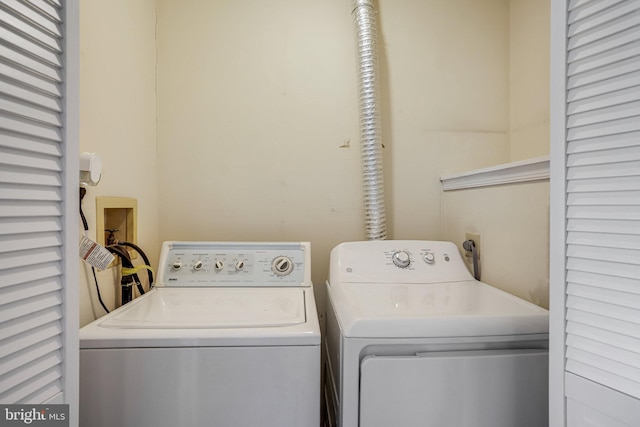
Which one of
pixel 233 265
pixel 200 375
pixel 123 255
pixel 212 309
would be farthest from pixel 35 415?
pixel 233 265

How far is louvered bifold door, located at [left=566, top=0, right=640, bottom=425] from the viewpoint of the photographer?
536 millimetres

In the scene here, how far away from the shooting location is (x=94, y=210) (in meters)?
1.05

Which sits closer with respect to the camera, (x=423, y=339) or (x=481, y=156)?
(x=423, y=339)

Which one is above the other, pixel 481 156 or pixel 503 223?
pixel 481 156

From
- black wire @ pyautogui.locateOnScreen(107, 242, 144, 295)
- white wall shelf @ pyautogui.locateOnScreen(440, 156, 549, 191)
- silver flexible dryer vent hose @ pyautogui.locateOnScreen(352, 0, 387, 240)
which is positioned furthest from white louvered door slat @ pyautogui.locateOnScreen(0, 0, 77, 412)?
white wall shelf @ pyautogui.locateOnScreen(440, 156, 549, 191)

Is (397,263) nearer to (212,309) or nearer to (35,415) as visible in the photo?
(212,309)

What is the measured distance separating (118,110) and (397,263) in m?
1.22

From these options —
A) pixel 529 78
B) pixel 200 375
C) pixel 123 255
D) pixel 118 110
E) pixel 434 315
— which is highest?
pixel 529 78

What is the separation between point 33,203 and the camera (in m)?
0.54

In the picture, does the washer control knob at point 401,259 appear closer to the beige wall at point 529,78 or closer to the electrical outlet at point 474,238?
the electrical outlet at point 474,238

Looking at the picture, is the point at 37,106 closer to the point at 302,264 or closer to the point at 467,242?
the point at 302,264

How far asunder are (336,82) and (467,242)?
0.99 metres

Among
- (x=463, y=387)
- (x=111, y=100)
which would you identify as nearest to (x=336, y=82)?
(x=111, y=100)

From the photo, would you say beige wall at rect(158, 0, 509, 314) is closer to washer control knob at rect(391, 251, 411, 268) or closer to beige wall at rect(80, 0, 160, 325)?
beige wall at rect(80, 0, 160, 325)
